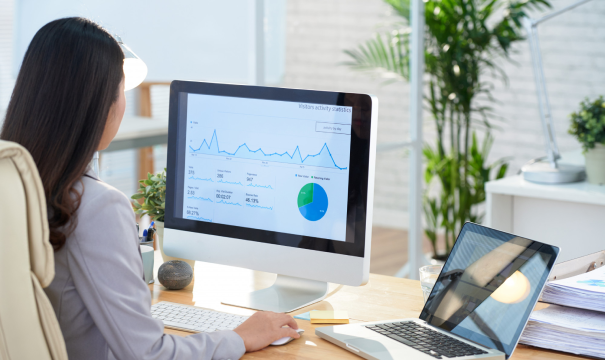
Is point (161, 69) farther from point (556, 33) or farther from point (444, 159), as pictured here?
point (556, 33)

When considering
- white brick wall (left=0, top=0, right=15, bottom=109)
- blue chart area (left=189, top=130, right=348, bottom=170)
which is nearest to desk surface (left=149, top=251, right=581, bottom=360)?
blue chart area (left=189, top=130, right=348, bottom=170)

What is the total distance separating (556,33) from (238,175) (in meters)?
3.48

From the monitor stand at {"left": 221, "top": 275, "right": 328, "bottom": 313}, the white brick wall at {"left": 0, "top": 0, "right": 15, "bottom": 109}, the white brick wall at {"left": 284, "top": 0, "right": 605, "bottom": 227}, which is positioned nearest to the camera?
the monitor stand at {"left": 221, "top": 275, "right": 328, "bottom": 313}

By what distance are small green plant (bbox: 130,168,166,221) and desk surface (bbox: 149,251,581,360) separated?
0.14 meters

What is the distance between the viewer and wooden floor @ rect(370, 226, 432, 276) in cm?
382

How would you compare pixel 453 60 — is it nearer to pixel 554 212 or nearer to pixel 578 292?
pixel 554 212

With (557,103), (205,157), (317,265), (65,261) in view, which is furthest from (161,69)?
(557,103)

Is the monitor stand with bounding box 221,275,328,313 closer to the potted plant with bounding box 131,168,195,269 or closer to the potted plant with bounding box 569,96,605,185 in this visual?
the potted plant with bounding box 131,168,195,269

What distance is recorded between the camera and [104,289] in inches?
33.0

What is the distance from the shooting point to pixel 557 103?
160 inches

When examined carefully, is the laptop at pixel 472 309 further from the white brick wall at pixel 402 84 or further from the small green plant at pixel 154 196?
the white brick wall at pixel 402 84

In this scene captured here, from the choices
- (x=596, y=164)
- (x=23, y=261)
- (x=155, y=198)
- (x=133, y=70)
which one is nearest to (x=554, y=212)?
(x=596, y=164)

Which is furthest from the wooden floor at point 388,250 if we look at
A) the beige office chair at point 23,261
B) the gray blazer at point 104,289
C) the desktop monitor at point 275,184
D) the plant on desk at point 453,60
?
the beige office chair at point 23,261

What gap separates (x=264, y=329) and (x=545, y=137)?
1623mm
